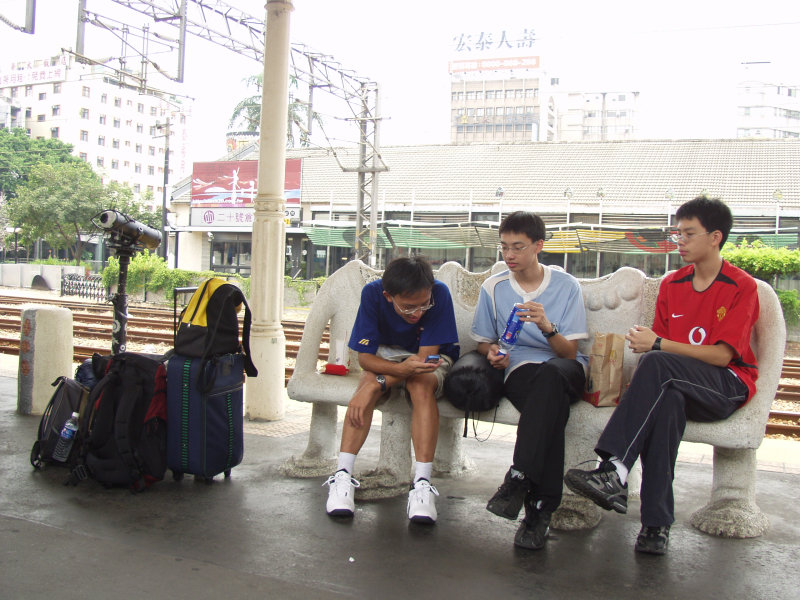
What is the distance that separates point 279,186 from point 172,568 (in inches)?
149

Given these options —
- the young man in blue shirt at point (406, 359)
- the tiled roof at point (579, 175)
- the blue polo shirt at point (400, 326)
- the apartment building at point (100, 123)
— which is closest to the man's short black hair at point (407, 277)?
the young man in blue shirt at point (406, 359)

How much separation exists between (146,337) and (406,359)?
10.5m

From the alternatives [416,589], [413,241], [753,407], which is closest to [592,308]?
[753,407]

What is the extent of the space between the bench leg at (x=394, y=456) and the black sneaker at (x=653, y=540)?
127 centimetres

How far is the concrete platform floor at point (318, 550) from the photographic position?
2695 millimetres

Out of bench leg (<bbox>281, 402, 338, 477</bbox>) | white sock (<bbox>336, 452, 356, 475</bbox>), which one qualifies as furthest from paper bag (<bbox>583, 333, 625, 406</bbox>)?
bench leg (<bbox>281, 402, 338, 477</bbox>)

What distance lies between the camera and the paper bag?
136 inches

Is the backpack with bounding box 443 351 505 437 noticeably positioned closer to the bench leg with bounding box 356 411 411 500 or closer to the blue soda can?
the blue soda can

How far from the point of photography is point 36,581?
→ 8.66 feet

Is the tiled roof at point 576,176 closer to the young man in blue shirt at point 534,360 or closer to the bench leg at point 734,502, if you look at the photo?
the young man in blue shirt at point 534,360

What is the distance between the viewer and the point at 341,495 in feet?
11.5

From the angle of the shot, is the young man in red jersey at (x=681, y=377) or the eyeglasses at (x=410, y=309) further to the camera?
the eyeglasses at (x=410, y=309)

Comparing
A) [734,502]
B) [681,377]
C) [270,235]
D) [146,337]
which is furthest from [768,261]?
[681,377]

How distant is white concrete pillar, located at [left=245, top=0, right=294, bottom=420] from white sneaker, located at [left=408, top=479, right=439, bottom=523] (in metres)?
2.66
